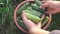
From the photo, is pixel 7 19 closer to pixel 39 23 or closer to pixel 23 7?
pixel 23 7

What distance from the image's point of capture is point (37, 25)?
4.15 ft

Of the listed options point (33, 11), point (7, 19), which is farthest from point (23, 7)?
point (7, 19)

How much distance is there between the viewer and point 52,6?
140cm

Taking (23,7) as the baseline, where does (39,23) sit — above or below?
below

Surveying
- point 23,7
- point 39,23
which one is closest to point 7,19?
point 23,7

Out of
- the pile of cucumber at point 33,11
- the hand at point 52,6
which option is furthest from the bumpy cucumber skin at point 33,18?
the hand at point 52,6

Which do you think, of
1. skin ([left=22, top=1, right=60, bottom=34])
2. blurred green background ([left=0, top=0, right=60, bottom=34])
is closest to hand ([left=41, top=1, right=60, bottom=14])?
skin ([left=22, top=1, right=60, bottom=34])

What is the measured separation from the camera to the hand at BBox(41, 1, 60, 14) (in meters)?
1.36

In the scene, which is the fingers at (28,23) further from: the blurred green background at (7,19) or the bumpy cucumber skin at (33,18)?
the blurred green background at (7,19)

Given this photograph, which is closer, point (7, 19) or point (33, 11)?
point (33, 11)

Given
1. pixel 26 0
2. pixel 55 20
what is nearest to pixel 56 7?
pixel 55 20

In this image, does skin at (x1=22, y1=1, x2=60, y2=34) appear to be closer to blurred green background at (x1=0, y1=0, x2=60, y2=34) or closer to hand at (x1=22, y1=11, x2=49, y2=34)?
hand at (x1=22, y1=11, x2=49, y2=34)

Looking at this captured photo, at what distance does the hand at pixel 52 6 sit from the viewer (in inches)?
53.5

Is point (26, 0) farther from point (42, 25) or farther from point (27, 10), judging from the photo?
point (42, 25)
